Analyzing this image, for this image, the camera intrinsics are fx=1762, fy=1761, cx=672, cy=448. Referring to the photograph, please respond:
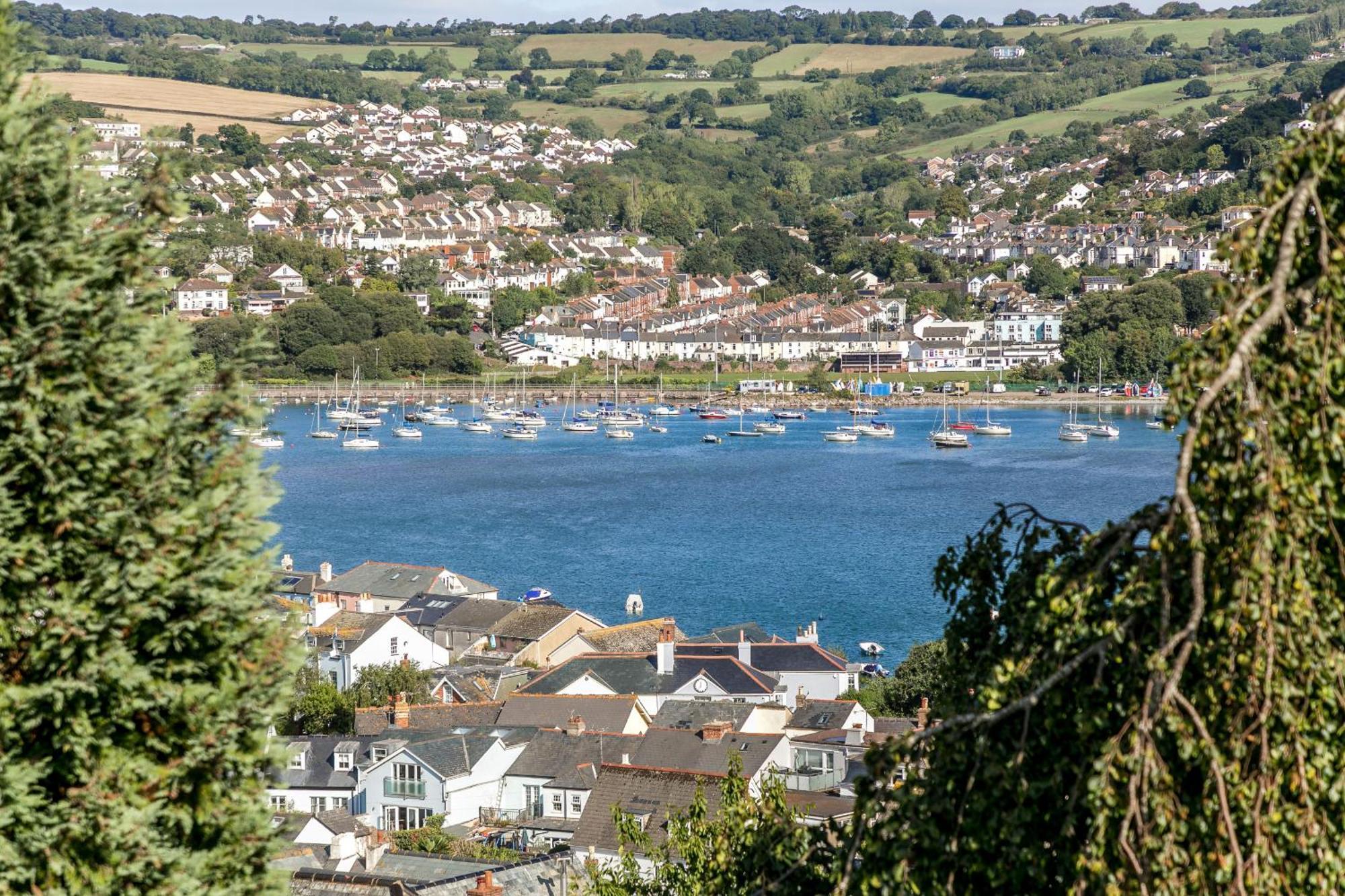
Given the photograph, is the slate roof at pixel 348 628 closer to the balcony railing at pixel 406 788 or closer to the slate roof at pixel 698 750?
the balcony railing at pixel 406 788

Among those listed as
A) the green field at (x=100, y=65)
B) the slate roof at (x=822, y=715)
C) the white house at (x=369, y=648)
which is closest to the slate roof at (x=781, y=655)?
the slate roof at (x=822, y=715)

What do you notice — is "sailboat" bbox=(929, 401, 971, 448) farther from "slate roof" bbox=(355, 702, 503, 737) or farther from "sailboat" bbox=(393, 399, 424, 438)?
"slate roof" bbox=(355, 702, 503, 737)

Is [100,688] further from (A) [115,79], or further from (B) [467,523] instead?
(A) [115,79]

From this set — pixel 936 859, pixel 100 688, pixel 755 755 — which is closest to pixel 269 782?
pixel 100 688

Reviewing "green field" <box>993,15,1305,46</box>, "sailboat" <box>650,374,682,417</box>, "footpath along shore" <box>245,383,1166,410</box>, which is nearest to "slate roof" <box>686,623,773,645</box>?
"sailboat" <box>650,374,682,417</box>

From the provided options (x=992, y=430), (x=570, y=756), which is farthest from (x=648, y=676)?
(x=992, y=430)

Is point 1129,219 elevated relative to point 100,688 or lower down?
elevated
